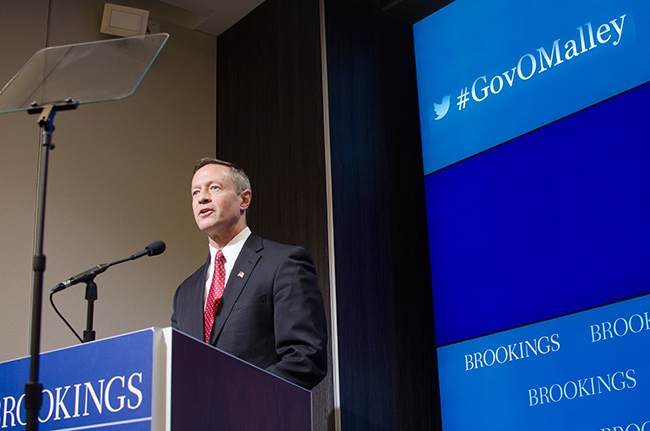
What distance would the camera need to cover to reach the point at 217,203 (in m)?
2.76

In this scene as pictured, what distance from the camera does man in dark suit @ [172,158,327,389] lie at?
239cm

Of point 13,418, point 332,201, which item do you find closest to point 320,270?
point 332,201

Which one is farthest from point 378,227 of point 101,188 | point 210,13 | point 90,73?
point 90,73

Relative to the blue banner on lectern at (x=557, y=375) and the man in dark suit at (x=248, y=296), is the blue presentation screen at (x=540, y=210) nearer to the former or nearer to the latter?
the blue banner on lectern at (x=557, y=375)

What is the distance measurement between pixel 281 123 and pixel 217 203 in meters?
1.59

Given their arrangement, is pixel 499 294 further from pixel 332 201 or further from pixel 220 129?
pixel 220 129

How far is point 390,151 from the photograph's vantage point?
13.4 feet

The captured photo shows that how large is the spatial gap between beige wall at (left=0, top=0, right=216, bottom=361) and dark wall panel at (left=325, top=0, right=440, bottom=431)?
1119mm

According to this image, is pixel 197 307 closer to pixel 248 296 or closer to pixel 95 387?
pixel 248 296

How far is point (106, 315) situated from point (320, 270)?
121 cm

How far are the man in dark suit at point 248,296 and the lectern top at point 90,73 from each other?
3.06 feet

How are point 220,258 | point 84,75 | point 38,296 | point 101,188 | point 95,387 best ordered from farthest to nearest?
1. point 101,188
2. point 220,258
3. point 84,75
4. point 95,387
5. point 38,296

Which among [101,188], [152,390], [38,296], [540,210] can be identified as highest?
[101,188]

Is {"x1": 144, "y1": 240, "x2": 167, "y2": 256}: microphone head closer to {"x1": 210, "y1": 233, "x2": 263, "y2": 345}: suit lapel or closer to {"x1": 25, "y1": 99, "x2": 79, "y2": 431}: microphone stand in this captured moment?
{"x1": 210, "y1": 233, "x2": 263, "y2": 345}: suit lapel
